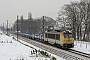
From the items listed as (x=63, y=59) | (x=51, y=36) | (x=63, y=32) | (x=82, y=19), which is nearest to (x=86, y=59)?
(x=63, y=59)

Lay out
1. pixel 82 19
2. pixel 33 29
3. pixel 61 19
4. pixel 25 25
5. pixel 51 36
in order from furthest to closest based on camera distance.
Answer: pixel 25 25 → pixel 33 29 → pixel 61 19 → pixel 82 19 → pixel 51 36

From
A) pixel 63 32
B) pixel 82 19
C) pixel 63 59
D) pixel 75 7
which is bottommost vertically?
pixel 63 59

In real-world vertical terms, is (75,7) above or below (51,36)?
above

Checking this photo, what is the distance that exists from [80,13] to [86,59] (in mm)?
33739

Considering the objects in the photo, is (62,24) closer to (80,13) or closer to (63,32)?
(80,13)

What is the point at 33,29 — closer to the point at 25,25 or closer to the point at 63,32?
the point at 25,25

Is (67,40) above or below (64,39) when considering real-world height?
below

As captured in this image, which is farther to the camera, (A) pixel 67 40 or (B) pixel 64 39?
(A) pixel 67 40

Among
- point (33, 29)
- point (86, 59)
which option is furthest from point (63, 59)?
point (33, 29)

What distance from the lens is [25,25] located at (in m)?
108

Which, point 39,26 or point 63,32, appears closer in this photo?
point 63,32

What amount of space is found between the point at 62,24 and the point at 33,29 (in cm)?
3492

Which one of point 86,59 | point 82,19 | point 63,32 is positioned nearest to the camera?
point 86,59

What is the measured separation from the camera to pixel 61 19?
5553 cm
